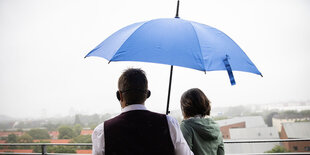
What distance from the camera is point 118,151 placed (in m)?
0.88

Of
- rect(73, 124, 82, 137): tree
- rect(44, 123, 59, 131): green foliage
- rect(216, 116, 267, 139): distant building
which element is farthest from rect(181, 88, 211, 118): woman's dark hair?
rect(216, 116, 267, 139): distant building

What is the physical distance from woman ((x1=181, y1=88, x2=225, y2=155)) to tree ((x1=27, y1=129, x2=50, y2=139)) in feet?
25.9

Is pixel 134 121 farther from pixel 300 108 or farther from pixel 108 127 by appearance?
pixel 300 108

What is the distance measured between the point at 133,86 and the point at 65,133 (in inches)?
274

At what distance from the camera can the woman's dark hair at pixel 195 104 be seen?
145 cm

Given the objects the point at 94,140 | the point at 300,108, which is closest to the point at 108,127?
the point at 94,140

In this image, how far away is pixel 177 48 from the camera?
53.9 inches

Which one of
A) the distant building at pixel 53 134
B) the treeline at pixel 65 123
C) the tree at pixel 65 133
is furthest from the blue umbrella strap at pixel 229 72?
the distant building at pixel 53 134

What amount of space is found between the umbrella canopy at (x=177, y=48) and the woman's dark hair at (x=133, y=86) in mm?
298

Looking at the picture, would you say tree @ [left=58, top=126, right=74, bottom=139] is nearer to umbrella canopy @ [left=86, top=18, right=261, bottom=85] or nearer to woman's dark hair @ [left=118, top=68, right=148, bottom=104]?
umbrella canopy @ [left=86, top=18, right=261, bottom=85]

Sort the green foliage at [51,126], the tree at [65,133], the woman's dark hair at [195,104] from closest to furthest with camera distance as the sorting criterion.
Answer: the woman's dark hair at [195,104], the tree at [65,133], the green foliage at [51,126]

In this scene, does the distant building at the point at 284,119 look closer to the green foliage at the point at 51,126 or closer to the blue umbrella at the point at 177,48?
the blue umbrella at the point at 177,48

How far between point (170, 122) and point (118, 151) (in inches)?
10.2

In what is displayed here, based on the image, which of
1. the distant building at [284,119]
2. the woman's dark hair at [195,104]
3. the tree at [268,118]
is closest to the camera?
the woman's dark hair at [195,104]
